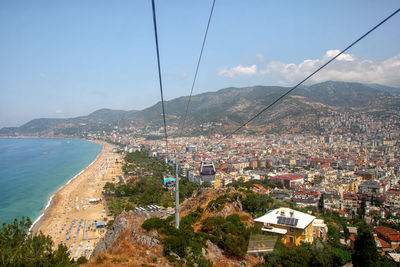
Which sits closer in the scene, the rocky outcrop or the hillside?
the hillside

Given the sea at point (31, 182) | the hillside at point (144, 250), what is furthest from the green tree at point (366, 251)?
the sea at point (31, 182)

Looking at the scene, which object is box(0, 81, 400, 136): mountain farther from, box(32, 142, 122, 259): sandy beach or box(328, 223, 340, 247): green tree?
box(328, 223, 340, 247): green tree

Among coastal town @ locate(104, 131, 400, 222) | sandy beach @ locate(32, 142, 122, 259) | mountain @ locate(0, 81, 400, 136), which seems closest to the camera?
sandy beach @ locate(32, 142, 122, 259)

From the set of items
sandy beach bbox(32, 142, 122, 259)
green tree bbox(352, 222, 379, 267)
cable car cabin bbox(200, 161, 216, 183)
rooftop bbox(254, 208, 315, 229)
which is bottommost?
sandy beach bbox(32, 142, 122, 259)

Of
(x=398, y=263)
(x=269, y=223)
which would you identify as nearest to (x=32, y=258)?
(x=269, y=223)

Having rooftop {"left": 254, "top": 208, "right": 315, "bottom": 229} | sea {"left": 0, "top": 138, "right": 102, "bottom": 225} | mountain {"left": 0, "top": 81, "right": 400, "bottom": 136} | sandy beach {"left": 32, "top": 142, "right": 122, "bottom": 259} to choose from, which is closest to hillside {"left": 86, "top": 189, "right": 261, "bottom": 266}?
rooftop {"left": 254, "top": 208, "right": 315, "bottom": 229}

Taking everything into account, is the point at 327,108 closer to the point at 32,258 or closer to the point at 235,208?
the point at 235,208

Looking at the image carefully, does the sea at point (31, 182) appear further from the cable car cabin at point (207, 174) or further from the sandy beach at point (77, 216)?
the cable car cabin at point (207, 174)
